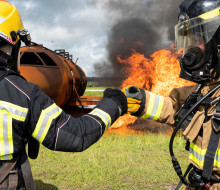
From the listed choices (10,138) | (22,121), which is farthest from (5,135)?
(22,121)

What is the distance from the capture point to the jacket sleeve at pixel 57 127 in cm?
148

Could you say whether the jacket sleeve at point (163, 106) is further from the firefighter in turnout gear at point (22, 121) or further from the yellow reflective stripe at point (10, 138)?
the yellow reflective stripe at point (10, 138)

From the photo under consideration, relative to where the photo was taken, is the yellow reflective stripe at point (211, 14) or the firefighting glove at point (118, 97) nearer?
the yellow reflective stripe at point (211, 14)

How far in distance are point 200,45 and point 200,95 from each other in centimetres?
45

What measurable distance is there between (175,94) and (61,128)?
4.07 feet

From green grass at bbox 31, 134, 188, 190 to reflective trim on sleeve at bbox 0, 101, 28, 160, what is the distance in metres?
2.60

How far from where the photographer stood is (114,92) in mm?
1963

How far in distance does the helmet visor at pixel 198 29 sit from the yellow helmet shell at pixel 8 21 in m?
1.50

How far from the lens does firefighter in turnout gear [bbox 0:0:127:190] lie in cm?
144

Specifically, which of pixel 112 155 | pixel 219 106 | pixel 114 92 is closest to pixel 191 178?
pixel 219 106

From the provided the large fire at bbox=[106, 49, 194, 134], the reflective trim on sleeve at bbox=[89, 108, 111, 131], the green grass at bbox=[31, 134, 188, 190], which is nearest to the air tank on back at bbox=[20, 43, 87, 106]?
the green grass at bbox=[31, 134, 188, 190]

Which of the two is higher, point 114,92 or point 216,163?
point 114,92

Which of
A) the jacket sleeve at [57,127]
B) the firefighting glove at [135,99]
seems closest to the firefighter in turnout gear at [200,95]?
the firefighting glove at [135,99]

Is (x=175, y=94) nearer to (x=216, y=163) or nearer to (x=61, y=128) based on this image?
(x=216, y=163)
